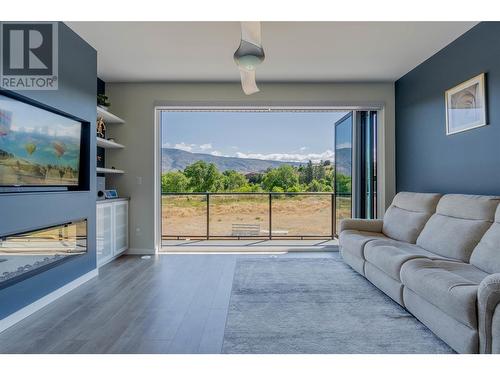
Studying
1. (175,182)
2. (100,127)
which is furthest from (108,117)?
(175,182)

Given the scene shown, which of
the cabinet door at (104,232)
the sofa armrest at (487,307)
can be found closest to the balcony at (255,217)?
the cabinet door at (104,232)

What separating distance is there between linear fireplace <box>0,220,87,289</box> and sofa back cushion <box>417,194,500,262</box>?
3.54 metres

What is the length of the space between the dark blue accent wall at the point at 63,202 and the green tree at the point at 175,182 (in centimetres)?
264

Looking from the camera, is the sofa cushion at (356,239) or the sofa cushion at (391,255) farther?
the sofa cushion at (356,239)

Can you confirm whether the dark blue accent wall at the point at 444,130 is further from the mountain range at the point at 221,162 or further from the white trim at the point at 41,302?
the white trim at the point at 41,302

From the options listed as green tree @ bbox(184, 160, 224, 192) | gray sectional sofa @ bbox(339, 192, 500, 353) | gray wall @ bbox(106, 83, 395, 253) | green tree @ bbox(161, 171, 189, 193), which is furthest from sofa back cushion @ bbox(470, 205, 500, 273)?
green tree @ bbox(161, 171, 189, 193)

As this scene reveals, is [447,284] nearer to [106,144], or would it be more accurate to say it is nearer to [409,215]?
[409,215]

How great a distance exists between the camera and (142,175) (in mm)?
5223

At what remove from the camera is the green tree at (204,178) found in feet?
21.9

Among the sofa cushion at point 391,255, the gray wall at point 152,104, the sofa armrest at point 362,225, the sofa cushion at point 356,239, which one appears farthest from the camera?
the gray wall at point 152,104

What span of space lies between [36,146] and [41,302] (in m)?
1.33

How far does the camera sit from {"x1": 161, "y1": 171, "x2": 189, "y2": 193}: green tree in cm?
656
